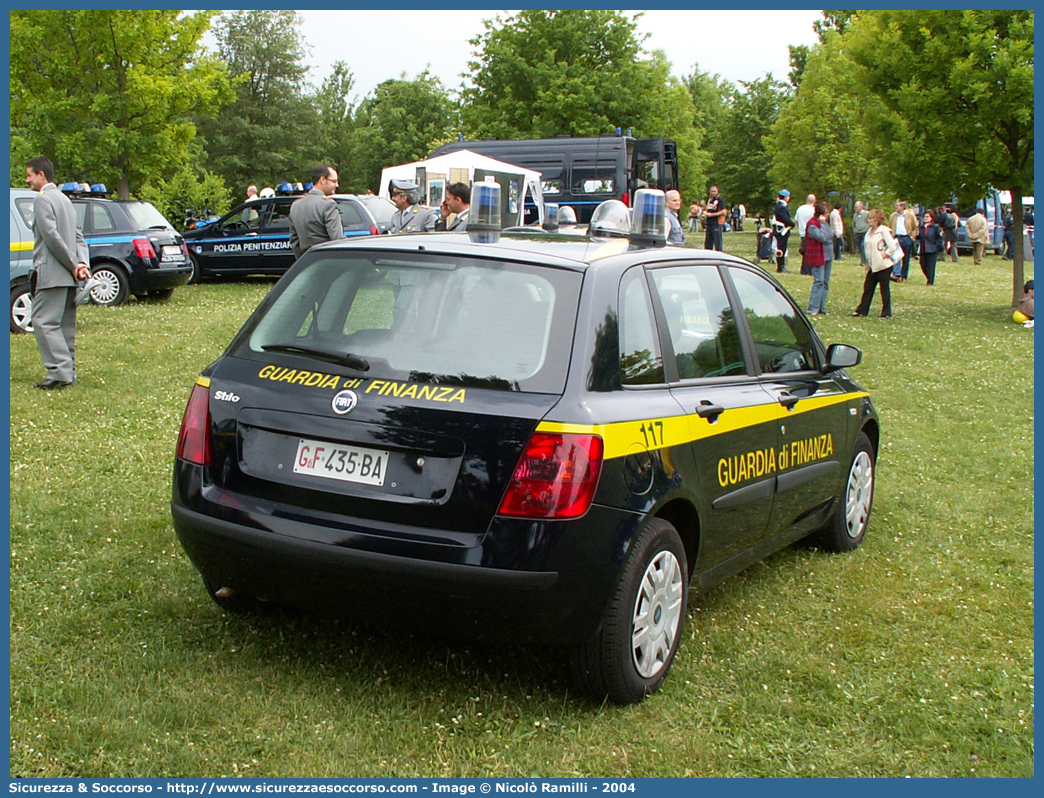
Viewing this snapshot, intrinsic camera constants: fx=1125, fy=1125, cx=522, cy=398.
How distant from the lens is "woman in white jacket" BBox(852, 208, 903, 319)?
1717 cm

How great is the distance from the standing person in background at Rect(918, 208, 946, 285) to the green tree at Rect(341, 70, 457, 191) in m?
57.4

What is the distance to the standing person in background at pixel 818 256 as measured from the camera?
696 inches

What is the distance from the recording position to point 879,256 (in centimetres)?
1730

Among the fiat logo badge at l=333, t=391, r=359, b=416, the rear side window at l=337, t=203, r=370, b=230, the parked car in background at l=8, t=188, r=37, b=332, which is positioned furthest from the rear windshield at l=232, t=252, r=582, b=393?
the rear side window at l=337, t=203, r=370, b=230

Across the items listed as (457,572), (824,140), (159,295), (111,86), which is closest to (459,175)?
(111,86)

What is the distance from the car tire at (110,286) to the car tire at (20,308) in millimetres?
3187

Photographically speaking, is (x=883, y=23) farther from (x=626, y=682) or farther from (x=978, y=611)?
(x=626, y=682)

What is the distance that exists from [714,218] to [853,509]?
19.9m

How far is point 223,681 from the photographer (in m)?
4.01

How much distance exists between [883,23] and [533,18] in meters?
30.3

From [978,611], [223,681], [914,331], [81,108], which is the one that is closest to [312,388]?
[223,681]

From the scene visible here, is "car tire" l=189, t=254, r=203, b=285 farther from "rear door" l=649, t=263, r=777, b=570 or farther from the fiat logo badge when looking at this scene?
the fiat logo badge

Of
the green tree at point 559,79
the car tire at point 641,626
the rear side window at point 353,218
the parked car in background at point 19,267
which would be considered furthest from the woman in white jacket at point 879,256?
the green tree at point 559,79

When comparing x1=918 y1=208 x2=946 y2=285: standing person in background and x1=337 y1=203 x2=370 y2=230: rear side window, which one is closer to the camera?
x1=337 y1=203 x2=370 y2=230: rear side window
